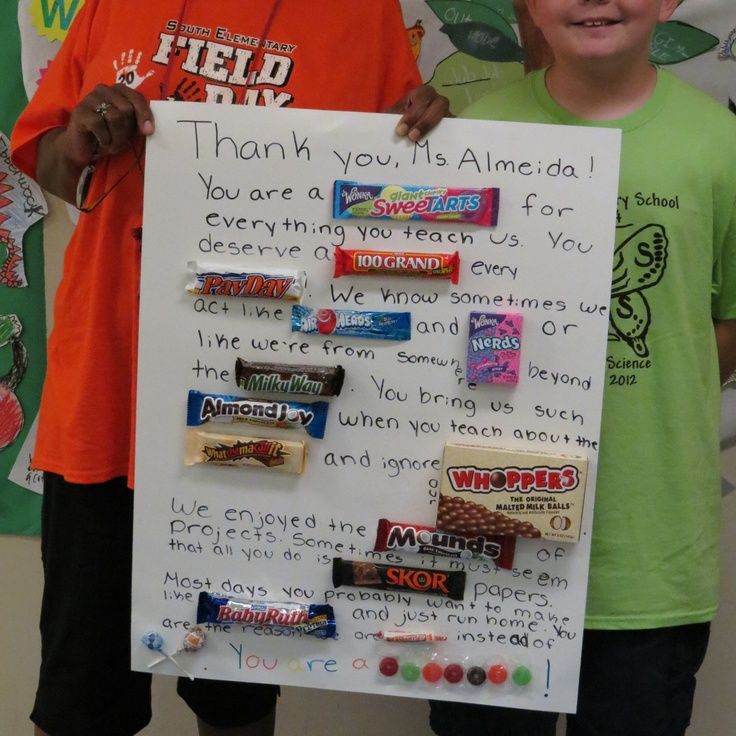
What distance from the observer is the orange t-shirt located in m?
0.92

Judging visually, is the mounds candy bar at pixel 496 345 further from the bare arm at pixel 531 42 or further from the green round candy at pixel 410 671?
the bare arm at pixel 531 42

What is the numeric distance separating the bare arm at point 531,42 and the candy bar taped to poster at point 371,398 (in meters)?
0.45

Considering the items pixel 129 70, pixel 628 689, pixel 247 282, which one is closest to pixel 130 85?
pixel 129 70

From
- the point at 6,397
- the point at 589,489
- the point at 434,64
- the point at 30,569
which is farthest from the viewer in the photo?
the point at 30,569

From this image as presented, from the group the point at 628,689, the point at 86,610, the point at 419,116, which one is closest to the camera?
the point at 419,116

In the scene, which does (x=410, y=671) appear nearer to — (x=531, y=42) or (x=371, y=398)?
(x=371, y=398)

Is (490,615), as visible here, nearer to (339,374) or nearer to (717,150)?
(339,374)

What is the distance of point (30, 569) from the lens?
147 cm

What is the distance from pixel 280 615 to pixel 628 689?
0.41 metres

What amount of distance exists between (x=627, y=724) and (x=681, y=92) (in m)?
0.72

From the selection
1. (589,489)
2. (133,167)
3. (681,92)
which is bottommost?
(589,489)

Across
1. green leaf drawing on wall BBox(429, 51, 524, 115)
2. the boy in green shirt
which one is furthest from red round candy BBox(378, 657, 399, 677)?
green leaf drawing on wall BBox(429, 51, 524, 115)

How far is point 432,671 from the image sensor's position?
873 millimetres

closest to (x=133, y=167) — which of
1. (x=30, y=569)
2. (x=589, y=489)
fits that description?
(x=589, y=489)
